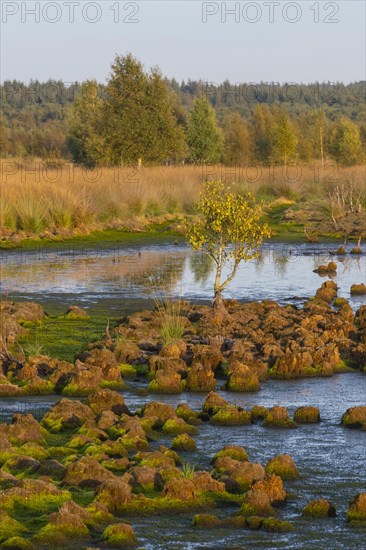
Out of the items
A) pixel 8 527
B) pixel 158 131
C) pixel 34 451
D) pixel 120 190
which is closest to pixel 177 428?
pixel 34 451

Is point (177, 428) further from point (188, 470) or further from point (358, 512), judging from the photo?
point (358, 512)

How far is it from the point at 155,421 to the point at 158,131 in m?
32.3

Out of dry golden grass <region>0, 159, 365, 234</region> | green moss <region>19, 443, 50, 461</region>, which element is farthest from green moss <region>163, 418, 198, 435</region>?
dry golden grass <region>0, 159, 365, 234</region>

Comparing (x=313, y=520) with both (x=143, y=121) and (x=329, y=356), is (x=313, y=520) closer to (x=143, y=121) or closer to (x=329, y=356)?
(x=329, y=356)

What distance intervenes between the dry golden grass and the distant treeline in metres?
2.78

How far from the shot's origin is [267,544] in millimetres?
6379

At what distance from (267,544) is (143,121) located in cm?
3439

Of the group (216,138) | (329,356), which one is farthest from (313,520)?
(216,138)

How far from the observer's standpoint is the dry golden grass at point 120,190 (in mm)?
26078

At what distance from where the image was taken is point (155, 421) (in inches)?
354

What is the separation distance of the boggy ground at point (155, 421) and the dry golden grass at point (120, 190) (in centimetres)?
1199

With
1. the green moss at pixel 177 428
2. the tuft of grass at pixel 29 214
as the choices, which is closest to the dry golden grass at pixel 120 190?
the tuft of grass at pixel 29 214

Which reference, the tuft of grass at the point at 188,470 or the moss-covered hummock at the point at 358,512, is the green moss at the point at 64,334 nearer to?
the tuft of grass at the point at 188,470

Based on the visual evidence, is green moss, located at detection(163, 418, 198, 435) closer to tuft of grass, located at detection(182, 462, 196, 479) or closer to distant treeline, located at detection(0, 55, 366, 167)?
tuft of grass, located at detection(182, 462, 196, 479)
